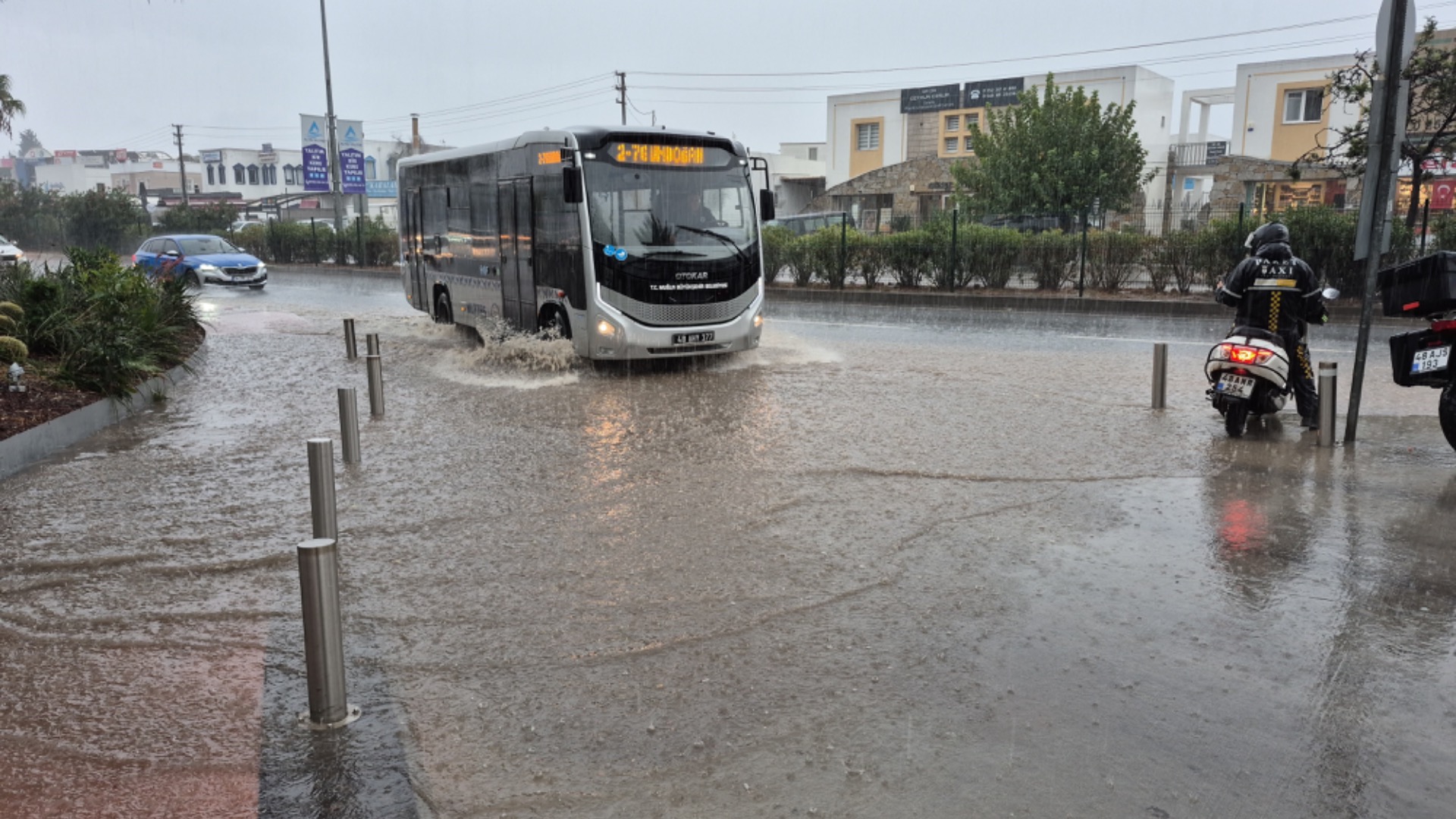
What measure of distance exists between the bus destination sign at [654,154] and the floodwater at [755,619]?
385 centimetres

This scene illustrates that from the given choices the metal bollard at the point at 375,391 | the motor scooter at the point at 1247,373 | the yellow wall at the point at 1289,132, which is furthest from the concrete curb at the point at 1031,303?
the yellow wall at the point at 1289,132

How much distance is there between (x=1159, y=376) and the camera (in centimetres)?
970

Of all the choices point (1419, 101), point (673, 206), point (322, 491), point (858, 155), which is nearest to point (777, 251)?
point (1419, 101)

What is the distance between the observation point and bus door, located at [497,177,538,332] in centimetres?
1333

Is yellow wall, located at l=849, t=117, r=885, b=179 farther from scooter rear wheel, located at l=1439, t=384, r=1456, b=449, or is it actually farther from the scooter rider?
scooter rear wheel, located at l=1439, t=384, r=1456, b=449

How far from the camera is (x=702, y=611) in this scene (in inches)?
198

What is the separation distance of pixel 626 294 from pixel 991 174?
27146mm

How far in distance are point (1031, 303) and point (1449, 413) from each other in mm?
13681

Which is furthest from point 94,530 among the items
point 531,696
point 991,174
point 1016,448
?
point 991,174

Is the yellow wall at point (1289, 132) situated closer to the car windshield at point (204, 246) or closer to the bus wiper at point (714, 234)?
the bus wiper at point (714, 234)

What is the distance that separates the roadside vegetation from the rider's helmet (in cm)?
1013

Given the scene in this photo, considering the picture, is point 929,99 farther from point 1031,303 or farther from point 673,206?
point 673,206

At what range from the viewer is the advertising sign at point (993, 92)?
54.0m

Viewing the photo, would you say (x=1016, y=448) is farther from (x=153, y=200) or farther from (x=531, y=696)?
(x=153, y=200)
